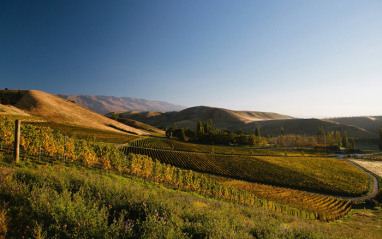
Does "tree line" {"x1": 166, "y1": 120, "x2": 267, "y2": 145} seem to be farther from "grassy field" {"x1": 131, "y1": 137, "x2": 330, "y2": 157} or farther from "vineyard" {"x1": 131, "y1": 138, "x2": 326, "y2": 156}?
"vineyard" {"x1": 131, "y1": 138, "x2": 326, "y2": 156}

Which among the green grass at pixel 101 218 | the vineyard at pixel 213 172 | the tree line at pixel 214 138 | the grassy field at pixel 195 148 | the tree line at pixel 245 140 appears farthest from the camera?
the tree line at pixel 214 138

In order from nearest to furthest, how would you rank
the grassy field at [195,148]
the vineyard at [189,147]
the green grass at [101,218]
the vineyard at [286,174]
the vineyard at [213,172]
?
the green grass at [101,218] → the vineyard at [213,172] → the vineyard at [286,174] → the vineyard at [189,147] → the grassy field at [195,148]

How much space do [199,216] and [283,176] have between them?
2355 inches

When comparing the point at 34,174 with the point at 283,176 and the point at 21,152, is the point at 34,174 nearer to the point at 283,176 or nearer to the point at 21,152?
the point at 21,152

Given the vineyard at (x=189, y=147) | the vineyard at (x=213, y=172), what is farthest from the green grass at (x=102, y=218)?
the vineyard at (x=189, y=147)

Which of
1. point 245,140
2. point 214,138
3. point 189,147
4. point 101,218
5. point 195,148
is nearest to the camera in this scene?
point 101,218

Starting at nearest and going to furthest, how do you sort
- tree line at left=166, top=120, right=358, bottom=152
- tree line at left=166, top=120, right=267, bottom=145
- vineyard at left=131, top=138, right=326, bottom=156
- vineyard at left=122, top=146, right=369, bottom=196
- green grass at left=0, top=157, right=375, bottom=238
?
green grass at left=0, top=157, right=375, bottom=238 < vineyard at left=122, top=146, right=369, bottom=196 < vineyard at left=131, top=138, right=326, bottom=156 < tree line at left=166, top=120, right=358, bottom=152 < tree line at left=166, top=120, right=267, bottom=145

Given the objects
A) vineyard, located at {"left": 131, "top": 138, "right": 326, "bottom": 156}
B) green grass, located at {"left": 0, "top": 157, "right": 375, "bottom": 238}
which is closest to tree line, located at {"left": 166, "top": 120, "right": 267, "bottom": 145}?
vineyard, located at {"left": 131, "top": 138, "right": 326, "bottom": 156}

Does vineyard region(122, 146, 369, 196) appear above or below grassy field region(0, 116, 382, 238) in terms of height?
below

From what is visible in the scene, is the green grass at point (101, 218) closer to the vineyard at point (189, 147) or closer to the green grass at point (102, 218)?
the green grass at point (102, 218)

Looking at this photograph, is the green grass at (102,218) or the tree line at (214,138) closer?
the green grass at (102,218)

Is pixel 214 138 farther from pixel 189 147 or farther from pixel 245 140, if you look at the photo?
pixel 189 147

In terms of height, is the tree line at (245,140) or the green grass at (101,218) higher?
the green grass at (101,218)

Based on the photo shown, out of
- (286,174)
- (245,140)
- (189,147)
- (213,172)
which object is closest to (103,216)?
→ (213,172)
